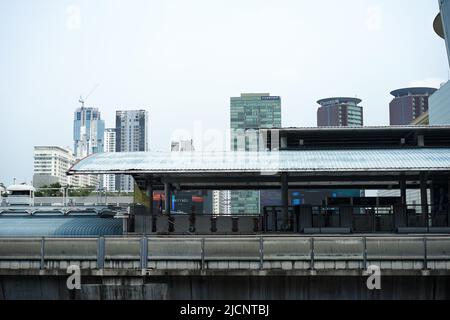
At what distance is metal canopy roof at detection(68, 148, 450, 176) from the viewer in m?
32.8

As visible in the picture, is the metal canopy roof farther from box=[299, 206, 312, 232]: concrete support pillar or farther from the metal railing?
the metal railing

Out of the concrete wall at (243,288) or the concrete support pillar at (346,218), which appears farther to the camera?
the concrete support pillar at (346,218)

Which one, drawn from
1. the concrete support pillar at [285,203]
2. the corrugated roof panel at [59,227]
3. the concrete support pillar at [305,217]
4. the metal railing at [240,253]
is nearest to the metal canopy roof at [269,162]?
the concrete support pillar at [285,203]

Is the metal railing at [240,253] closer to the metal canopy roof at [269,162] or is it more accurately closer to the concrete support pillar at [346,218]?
the metal canopy roof at [269,162]

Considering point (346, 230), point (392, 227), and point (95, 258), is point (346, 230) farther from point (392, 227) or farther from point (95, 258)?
point (95, 258)

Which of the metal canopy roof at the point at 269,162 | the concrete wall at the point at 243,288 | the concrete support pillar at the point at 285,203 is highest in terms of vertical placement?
the metal canopy roof at the point at 269,162

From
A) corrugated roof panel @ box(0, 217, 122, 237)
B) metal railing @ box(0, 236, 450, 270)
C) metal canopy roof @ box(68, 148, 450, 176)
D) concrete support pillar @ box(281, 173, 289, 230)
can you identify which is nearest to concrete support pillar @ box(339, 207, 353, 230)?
metal canopy roof @ box(68, 148, 450, 176)

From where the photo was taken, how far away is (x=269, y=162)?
1374 inches

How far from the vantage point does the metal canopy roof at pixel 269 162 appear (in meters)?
32.8

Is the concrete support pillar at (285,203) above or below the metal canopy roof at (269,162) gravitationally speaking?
below
